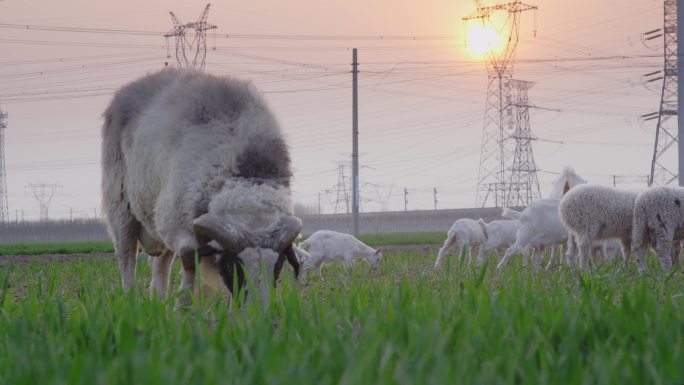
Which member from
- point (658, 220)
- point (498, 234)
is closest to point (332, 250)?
point (498, 234)

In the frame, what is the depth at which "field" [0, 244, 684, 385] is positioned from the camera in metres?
2.80

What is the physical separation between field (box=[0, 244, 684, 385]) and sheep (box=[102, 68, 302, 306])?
4.52 feet

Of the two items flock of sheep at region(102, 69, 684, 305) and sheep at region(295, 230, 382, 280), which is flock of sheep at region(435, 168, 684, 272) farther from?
flock of sheep at region(102, 69, 684, 305)

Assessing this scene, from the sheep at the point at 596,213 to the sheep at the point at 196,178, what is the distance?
661 centimetres

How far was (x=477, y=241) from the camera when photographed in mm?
19891

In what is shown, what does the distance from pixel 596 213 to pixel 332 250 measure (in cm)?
551

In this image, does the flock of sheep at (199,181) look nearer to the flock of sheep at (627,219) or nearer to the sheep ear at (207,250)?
the sheep ear at (207,250)

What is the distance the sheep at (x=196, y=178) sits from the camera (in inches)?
261

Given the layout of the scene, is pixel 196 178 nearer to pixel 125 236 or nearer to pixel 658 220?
pixel 125 236

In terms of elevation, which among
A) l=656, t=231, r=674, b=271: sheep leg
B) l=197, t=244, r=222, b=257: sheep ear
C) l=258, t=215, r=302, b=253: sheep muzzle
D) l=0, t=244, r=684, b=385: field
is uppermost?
l=258, t=215, r=302, b=253: sheep muzzle

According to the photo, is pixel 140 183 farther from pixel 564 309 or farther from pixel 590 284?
pixel 564 309

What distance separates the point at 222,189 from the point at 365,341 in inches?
149

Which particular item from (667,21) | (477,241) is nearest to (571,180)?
(477,241)

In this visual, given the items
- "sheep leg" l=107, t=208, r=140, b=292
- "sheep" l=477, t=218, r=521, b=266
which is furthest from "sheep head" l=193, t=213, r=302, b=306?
"sheep" l=477, t=218, r=521, b=266
